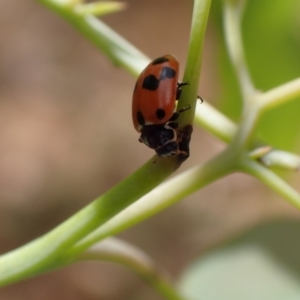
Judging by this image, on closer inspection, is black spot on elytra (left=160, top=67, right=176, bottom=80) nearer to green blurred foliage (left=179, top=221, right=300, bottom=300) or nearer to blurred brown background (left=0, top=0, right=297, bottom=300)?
green blurred foliage (left=179, top=221, right=300, bottom=300)

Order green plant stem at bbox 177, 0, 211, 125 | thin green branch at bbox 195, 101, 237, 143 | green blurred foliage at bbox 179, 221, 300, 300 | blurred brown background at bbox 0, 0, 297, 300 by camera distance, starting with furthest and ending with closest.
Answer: blurred brown background at bbox 0, 0, 297, 300, green blurred foliage at bbox 179, 221, 300, 300, thin green branch at bbox 195, 101, 237, 143, green plant stem at bbox 177, 0, 211, 125

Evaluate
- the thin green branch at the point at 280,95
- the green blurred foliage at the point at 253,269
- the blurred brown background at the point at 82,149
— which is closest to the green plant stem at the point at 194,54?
the thin green branch at the point at 280,95

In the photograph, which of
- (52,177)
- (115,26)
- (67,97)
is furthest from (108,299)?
(115,26)

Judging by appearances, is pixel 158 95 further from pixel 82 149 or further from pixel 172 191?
pixel 82 149

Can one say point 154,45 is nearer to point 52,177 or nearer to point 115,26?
point 115,26

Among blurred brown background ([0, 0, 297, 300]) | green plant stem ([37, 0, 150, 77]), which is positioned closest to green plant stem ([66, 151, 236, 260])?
green plant stem ([37, 0, 150, 77])

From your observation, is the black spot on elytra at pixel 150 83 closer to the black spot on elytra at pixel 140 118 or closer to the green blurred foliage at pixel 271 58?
the black spot on elytra at pixel 140 118
